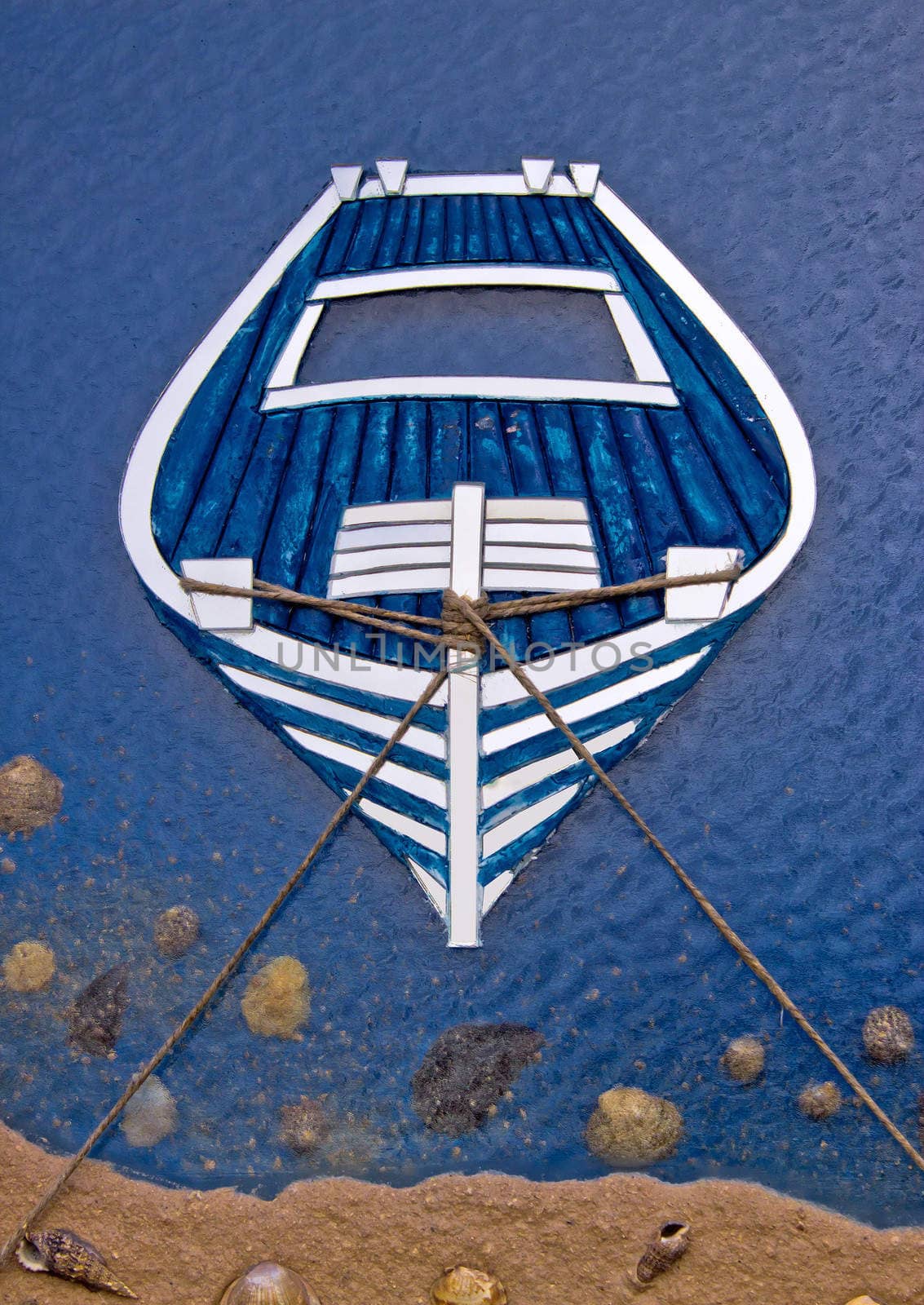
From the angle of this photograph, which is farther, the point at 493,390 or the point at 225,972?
the point at 493,390

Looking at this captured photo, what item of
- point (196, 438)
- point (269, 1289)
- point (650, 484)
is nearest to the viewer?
point (269, 1289)

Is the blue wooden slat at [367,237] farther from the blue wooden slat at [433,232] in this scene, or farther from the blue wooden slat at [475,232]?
the blue wooden slat at [475,232]

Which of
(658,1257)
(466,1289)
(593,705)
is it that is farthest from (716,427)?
(466,1289)

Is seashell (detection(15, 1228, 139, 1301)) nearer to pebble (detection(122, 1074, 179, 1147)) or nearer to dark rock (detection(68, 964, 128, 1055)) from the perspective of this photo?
pebble (detection(122, 1074, 179, 1147))

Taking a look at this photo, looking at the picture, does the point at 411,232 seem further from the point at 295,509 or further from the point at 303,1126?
the point at 303,1126

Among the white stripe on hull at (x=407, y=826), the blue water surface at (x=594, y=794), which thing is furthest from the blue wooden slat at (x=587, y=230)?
the white stripe on hull at (x=407, y=826)

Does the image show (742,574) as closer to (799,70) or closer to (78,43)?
(799,70)

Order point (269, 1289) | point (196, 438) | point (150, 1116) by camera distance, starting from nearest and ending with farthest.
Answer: point (269, 1289) → point (150, 1116) → point (196, 438)
